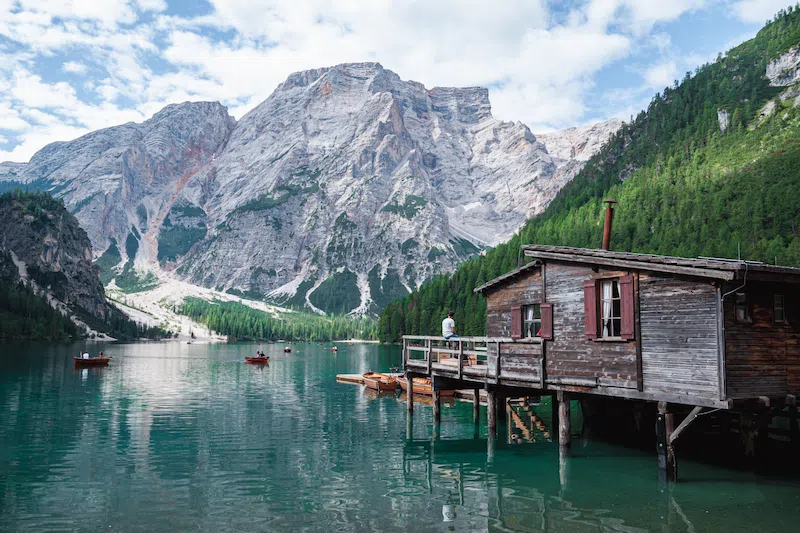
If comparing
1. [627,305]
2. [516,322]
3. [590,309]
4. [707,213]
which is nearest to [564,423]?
[516,322]

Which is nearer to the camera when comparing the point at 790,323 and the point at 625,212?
the point at 790,323

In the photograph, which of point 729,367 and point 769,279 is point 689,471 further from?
point 769,279

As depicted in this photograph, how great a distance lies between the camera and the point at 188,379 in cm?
8144

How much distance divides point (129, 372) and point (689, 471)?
279 ft

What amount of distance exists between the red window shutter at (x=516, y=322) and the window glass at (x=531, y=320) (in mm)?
220

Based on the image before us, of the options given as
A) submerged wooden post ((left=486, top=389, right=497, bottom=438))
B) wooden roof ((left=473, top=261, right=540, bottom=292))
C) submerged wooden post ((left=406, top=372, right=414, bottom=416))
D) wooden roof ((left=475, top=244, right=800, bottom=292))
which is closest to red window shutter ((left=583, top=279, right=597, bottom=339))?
wooden roof ((left=475, top=244, right=800, bottom=292))

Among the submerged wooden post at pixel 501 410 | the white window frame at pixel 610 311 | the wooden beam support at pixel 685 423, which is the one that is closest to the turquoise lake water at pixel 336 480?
the submerged wooden post at pixel 501 410

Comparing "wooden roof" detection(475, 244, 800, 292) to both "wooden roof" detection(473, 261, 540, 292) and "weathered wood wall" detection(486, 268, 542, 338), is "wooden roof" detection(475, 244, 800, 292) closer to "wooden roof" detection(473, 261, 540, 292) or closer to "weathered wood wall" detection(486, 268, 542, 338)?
"wooden roof" detection(473, 261, 540, 292)

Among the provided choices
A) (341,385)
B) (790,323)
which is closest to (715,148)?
(341,385)

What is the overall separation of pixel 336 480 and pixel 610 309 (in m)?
14.8

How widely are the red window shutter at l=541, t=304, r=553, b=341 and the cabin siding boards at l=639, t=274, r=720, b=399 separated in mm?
5469

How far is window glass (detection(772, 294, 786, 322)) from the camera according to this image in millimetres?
24453

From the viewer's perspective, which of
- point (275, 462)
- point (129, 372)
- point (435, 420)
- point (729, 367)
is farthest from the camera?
point (129, 372)

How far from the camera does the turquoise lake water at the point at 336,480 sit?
20906 mm
